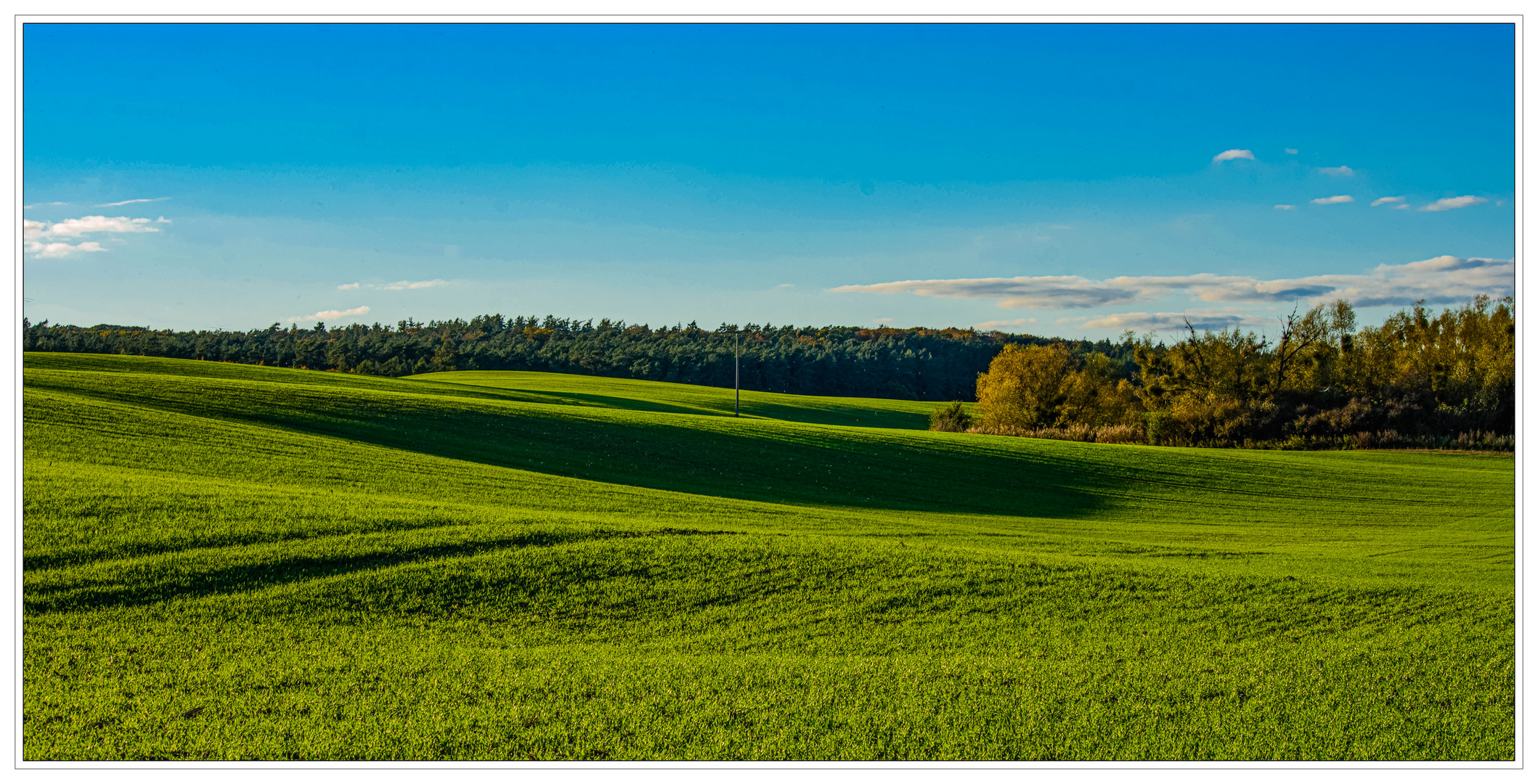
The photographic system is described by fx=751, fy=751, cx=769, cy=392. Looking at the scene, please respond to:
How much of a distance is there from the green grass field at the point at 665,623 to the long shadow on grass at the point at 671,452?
10.6ft

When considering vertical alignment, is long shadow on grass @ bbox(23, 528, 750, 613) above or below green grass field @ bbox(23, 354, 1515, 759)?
above

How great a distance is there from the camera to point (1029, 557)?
1367 centimetres

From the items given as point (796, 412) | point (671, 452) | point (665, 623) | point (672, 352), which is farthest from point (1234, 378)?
point (672, 352)

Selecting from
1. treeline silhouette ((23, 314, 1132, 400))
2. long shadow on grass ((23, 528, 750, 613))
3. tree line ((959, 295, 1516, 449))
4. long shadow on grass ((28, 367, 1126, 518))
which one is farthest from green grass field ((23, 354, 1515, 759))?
treeline silhouette ((23, 314, 1132, 400))

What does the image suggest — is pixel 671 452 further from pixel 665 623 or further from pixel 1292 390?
pixel 1292 390

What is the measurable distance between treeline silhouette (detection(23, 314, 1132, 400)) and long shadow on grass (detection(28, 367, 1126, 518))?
157 ft

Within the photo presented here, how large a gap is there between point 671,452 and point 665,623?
19.2 metres

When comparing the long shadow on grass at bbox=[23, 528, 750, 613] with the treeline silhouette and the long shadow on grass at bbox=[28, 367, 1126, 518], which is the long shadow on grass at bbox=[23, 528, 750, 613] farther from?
the treeline silhouette

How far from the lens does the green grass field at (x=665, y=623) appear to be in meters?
6.76

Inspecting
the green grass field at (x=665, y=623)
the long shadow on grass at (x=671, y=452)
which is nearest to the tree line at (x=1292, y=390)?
the long shadow on grass at (x=671, y=452)

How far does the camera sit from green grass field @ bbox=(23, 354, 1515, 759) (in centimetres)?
676

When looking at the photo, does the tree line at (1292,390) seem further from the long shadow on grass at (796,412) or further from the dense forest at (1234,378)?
the long shadow on grass at (796,412)
